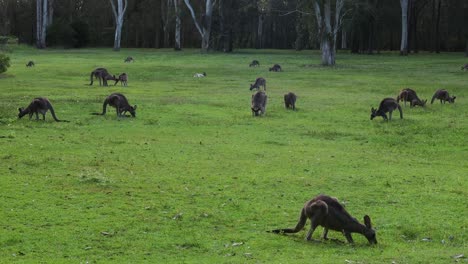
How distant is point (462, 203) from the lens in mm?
14031

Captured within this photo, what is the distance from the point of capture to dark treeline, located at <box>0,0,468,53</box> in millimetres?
81812

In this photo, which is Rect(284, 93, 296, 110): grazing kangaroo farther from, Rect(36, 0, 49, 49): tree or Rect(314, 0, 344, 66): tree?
Rect(36, 0, 49, 49): tree

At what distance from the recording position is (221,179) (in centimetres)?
1586

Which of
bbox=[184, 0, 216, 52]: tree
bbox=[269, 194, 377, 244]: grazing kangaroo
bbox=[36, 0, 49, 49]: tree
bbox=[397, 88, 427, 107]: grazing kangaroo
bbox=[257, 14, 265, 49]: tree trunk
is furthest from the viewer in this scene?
bbox=[257, 14, 265, 49]: tree trunk

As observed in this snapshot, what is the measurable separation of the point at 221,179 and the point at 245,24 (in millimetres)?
76489

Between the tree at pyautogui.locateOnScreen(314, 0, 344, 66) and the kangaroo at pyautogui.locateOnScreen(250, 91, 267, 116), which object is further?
the tree at pyautogui.locateOnScreen(314, 0, 344, 66)

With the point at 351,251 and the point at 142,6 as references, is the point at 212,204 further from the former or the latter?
the point at 142,6

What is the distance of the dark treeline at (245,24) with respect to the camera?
81.8 meters

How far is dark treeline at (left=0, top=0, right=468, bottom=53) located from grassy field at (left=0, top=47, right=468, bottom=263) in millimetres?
37309

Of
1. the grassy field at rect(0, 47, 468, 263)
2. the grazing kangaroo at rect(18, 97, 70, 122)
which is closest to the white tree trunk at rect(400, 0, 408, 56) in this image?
the grassy field at rect(0, 47, 468, 263)

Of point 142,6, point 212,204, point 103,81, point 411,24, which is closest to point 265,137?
point 212,204

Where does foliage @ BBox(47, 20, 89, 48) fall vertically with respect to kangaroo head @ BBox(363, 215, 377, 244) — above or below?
above

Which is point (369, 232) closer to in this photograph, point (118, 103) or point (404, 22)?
point (118, 103)

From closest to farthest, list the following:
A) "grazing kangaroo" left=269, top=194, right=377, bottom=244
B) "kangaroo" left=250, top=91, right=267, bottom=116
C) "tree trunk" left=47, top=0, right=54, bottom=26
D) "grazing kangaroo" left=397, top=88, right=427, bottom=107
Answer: "grazing kangaroo" left=269, top=194, right=377, bottom=244, "kangaroo" left=250, top=91, right=267, bottom=116, "grazing kangaroo" left=397, top=88, right=427, bottom=107, "tree trunk" left=47, top=0, right=54, bottom=26
